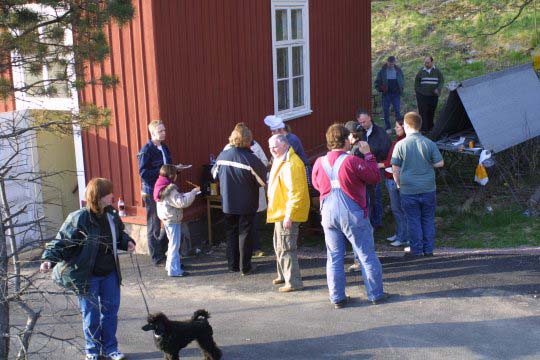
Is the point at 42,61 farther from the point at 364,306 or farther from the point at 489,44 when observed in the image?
the point at 489,44

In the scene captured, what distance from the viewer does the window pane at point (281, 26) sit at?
1124 cm

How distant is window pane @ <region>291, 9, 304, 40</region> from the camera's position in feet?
38.5

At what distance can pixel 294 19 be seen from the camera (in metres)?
11.8

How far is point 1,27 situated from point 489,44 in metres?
19.9

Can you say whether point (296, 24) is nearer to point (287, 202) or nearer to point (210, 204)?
point (210, 204)

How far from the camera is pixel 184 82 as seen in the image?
912 cm

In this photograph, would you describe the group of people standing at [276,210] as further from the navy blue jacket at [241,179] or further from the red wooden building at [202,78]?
the red wooden building at [202,78]

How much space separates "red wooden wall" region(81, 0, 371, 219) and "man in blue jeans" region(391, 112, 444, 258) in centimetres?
281

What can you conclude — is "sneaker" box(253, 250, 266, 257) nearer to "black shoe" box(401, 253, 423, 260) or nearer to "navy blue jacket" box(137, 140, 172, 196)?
"navy blue jacket" box(137, 140, 172, 196)

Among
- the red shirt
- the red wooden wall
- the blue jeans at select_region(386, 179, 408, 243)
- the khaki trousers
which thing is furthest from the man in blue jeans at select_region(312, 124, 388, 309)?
the red wooden wall

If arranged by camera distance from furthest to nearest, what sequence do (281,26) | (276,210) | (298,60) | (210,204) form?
(298,60), (281,26), (210,204), (276,210)

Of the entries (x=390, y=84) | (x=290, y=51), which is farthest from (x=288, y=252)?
(x=390, y=84)

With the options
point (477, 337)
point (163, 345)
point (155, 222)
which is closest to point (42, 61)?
point (163, 345)

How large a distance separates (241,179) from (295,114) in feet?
12.8
